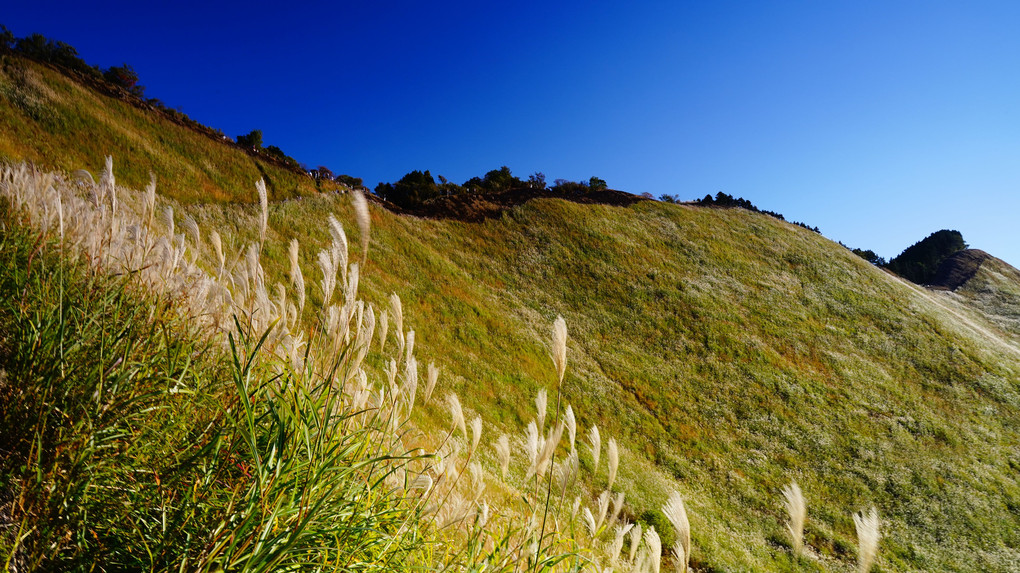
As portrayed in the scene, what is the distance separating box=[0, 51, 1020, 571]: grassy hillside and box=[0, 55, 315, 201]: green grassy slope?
220 millimetres

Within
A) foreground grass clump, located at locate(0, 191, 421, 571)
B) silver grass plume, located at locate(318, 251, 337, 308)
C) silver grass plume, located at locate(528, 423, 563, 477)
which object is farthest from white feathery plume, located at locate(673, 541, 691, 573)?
silver grass plume, located at locate(318, 251, 337, 308)

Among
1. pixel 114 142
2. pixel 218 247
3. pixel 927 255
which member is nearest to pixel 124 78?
pixel 114 142

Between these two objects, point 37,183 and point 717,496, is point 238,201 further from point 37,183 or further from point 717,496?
point 717,496

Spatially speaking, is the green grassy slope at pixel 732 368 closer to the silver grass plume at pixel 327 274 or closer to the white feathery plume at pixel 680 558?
the white feathery plume at pixel 680 558

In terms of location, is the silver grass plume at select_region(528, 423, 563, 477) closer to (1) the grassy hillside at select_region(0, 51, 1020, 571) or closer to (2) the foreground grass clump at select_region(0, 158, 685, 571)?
(2) the foreground grass clump at select_region(0, 158, 685, 571)

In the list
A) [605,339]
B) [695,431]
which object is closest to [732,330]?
[605,339]

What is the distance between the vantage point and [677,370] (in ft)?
82.1

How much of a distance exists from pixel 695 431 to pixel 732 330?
12.3 m

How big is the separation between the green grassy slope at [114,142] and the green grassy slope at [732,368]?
294cm

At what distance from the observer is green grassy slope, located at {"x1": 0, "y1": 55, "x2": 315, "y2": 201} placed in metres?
17.2

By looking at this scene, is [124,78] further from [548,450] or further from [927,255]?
[927,255]

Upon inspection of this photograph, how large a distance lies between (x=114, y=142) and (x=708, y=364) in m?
33.0

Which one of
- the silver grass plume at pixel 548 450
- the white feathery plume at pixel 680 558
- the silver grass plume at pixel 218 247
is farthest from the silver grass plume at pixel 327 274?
the white feathery plume at pixel 680 558

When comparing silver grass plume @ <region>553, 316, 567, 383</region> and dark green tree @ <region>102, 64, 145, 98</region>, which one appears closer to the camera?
silver grass plume @ <region>553, 316, 567, 383</region>
